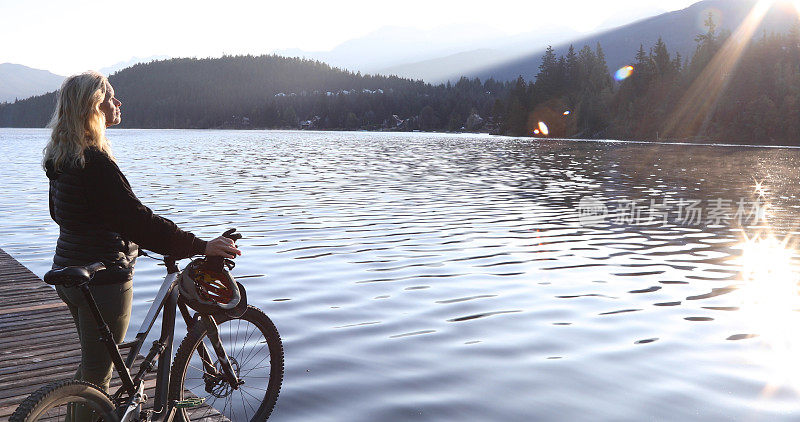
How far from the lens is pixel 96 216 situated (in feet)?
16.0

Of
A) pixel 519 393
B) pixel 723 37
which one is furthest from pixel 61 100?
pixel 723 37

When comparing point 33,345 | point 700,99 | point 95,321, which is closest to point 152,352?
point 95,321

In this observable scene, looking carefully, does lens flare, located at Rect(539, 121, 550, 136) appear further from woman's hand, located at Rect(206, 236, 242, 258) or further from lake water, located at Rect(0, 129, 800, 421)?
woman's hand, located at Rect(206, 236, 242, 258)

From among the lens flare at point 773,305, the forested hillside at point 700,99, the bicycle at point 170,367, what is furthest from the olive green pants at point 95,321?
the forested hillside at point 700,99

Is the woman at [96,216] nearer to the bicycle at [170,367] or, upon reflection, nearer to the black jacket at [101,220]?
the black jacket at [101,220]

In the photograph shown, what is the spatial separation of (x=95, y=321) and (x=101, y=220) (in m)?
0.68

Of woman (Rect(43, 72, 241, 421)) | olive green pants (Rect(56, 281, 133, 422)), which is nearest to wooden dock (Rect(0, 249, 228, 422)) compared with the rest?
olive green pants (Rect(56, 281, 133, 422))

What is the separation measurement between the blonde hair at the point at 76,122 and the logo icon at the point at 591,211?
1916 centimetres

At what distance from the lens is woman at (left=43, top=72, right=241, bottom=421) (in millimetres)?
4750

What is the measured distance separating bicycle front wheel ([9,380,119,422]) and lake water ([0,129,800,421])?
9.26ft

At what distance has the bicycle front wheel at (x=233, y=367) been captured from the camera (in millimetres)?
5438

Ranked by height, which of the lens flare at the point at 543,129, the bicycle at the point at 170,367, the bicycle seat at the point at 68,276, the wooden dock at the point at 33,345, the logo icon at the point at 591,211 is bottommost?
the lens flare at the point at 543,129

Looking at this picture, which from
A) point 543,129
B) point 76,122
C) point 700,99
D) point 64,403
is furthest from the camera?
point 543,129

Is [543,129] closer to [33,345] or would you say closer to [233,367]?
[33,345]
